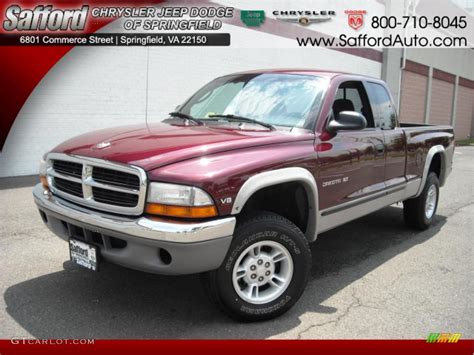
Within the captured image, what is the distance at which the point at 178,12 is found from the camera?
1061 centimetres

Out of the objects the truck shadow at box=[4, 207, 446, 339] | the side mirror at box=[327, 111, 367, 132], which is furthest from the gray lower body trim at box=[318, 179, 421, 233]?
the side mirror at box=[327, 111, 367, 132]

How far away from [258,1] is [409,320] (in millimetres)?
10709

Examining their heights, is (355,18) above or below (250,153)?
above

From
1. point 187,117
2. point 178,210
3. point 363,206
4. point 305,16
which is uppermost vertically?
point 305,16

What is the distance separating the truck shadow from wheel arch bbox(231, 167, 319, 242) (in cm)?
64

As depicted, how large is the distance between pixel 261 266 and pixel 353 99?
2386 millimetres

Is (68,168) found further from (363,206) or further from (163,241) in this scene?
(363,206)

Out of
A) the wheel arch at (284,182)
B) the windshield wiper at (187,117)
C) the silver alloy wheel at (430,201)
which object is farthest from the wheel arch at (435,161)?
the windshield wiper at (187,117)

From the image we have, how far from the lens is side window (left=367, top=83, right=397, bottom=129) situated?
4.95 metres

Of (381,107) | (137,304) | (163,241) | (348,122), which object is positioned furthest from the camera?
(381,107)

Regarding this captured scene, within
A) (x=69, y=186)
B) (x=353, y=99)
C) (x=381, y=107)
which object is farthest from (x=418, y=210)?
(x=69, y=186)

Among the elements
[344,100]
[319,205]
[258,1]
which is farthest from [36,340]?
[258,1]

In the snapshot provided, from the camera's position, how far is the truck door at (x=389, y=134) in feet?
15.7

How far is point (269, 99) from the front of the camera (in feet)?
13.4
